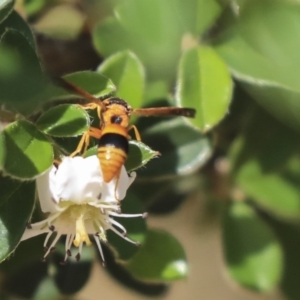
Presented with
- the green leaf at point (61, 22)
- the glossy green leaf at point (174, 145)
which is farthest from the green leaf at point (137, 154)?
the green leaf at point (61, 22)

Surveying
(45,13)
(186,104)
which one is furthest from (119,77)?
(45,13)

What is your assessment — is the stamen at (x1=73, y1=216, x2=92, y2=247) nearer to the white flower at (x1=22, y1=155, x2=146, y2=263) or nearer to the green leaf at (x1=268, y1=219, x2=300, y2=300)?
the white flower at (x1=22, y1=155, x2=146, y2=263)

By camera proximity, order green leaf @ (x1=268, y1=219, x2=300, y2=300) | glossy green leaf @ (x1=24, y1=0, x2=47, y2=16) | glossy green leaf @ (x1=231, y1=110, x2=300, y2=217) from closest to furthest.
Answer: glossy green leaf @ (x1=24, y1=0, x2=47, y2=16) < glossy green leaf @ (x1=231, y1=110, x2=300, y2=217) < green leaf @ (x1=268, y1=219, x2=300, y2=300)

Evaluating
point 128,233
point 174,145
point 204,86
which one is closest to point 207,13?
point 204,86

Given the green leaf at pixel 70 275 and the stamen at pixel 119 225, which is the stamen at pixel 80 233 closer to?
the stamen at pixel 119 225

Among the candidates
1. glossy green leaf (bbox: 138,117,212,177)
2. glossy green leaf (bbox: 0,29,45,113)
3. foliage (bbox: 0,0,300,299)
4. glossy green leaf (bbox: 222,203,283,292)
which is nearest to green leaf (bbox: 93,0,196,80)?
foliage (bbox: 0,0,300,299)

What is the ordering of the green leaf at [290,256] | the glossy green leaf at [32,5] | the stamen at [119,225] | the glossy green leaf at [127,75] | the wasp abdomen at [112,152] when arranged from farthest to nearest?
1. the green leaf at [290,256]
2. the glossy green leaf at [32,5]
3. the glossy green leaf at [127,75]
4. the stamen at [119,225]
5. the wasp abdomen at [112,152]
